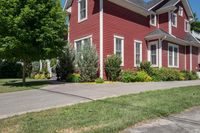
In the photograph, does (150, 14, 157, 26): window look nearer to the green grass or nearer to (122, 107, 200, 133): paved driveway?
the green grass

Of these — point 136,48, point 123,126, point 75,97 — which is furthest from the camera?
point 136,48

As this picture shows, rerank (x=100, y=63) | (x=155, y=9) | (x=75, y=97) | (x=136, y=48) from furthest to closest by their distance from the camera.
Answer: (x=155, y=9)
(x=136, y=48)
(x=100, y=63)
(x=75, y=97)

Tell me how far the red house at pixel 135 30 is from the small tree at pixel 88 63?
0.90 m

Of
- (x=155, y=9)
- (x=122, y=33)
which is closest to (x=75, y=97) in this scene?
(x=122, y=33)

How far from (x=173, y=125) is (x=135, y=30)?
16178mm

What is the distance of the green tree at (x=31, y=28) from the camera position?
14750mm

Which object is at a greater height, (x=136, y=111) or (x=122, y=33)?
(x=122, y=33)

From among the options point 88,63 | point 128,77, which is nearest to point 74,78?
point 88,63

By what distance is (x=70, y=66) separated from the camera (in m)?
19.9

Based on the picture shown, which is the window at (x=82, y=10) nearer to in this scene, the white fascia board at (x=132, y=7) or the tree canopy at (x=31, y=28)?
the white fascia board at (x=132, y=7)

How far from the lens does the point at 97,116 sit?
7.34m

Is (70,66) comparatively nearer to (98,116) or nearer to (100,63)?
(100,63)

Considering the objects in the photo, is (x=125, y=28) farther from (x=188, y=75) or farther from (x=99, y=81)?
(x=188, y=75)

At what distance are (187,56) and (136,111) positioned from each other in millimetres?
21712
